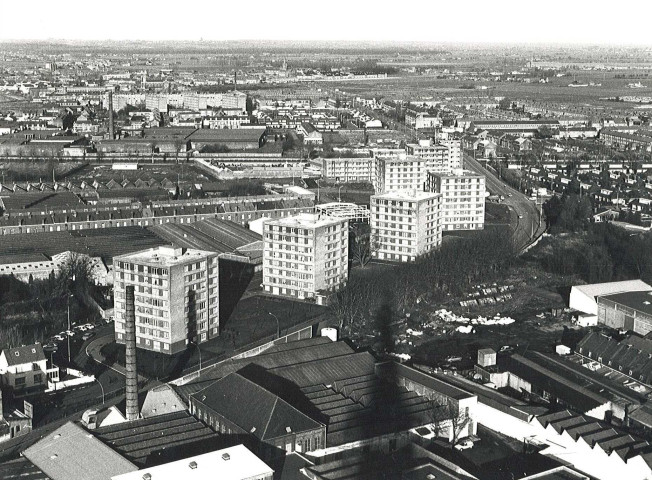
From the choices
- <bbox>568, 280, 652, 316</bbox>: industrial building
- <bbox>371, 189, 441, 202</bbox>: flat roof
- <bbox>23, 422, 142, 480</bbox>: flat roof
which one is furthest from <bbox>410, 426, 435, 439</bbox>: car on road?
<bbox>371, 189, 441, 202</bbox>: flat roof

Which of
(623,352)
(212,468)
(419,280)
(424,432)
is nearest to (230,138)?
(419,280)

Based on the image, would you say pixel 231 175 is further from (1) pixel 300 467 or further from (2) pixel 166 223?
(1) pixel 300 467

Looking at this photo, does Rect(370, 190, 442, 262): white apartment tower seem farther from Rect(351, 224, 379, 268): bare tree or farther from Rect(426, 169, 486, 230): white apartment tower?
Rect(426, 169, 486, 230): white apartment tower

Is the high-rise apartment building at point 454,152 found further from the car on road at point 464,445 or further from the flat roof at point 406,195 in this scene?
the car on road at point 464,445

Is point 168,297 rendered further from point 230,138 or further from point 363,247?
point 230,138

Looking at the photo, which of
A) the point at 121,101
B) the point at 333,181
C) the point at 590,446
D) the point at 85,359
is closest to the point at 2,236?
the point at 85,359

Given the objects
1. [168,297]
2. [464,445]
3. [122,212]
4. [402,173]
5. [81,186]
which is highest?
[402,173]

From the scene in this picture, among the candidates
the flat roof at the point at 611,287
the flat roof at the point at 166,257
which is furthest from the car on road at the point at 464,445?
the flat roof at the point at 611,287
